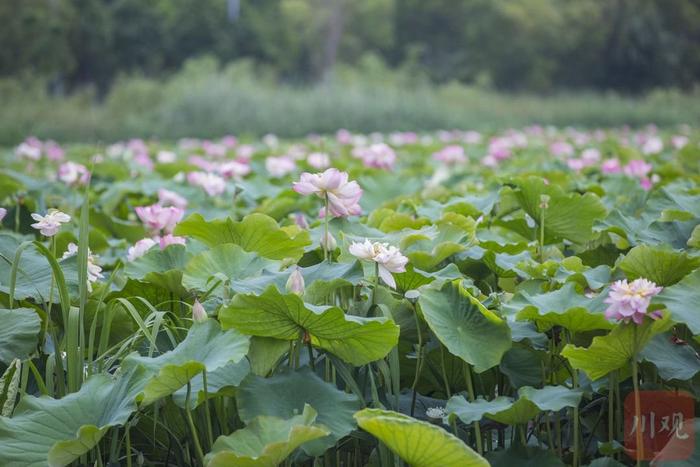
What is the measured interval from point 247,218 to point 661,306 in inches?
30.9

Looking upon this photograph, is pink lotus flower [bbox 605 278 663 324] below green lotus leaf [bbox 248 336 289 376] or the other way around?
the other way around

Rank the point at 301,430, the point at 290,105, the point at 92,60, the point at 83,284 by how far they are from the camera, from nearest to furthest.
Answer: the point at 301,430 < the point at 83,284 < the point at 290,105 < the point at 92,60

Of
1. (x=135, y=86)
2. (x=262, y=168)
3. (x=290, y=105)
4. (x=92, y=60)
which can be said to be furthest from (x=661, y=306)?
(x=92, y=60)

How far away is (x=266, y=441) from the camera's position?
1.13 metres

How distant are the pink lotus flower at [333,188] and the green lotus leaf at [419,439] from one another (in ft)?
1.57

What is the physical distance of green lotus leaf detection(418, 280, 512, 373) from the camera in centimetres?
129

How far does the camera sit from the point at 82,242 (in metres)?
1.41

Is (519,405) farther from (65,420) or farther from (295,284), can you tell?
(65,420)

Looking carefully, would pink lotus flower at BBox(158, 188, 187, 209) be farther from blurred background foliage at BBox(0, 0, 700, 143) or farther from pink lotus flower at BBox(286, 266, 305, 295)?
blurred background foliage at BBox(0, 0, 700, 143)

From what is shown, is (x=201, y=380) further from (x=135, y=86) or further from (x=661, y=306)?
(x=135, y=86)

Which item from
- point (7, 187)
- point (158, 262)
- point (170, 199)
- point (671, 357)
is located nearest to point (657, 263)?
point (671, 357)

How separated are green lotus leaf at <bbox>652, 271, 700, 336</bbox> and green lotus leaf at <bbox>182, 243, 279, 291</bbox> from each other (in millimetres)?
670

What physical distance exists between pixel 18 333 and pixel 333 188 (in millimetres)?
562

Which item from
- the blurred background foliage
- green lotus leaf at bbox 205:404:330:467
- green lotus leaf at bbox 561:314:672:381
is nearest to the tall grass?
the blurred background foliage
